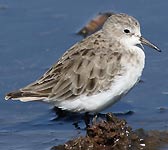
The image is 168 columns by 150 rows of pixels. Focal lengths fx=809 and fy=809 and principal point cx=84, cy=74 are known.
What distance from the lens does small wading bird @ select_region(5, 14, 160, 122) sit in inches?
316

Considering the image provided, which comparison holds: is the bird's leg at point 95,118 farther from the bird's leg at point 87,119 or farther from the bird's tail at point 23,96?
the bird's tail at point 23,96

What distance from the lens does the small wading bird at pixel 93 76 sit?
8031 millimetres

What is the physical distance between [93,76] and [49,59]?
1739 mm

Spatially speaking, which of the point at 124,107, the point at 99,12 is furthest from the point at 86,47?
the point at 99,12

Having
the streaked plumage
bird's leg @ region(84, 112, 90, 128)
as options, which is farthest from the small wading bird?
bird's leg @ region(84, 112, 90, 128)

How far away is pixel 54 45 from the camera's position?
10188 millimetres

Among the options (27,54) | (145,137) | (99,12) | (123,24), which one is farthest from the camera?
(99,12)

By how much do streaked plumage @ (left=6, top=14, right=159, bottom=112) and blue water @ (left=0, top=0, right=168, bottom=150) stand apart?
0.45 meters

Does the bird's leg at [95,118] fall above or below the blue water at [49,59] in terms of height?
below

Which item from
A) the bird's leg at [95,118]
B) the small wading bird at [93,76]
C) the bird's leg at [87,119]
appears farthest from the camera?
the bird's leg at [87,119]

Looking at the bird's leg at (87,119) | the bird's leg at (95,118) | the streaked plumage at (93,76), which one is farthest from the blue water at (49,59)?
the streaked plumage at (93,76)

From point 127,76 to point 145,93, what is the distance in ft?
3.94

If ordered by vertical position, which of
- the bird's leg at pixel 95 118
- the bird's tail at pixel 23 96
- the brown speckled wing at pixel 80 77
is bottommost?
the bird's leg at pixel 95 118

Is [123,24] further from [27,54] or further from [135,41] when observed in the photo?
[27,54]
